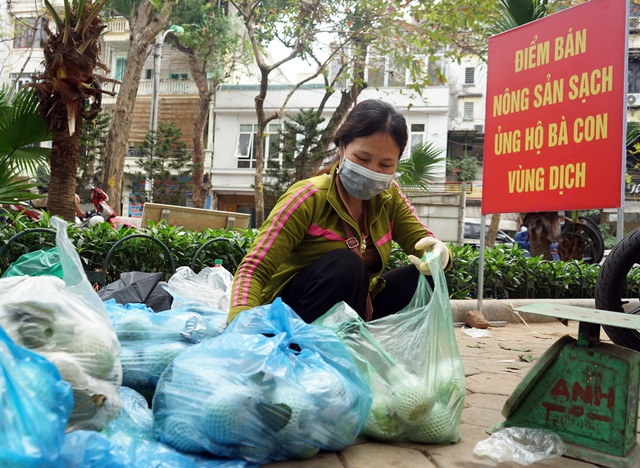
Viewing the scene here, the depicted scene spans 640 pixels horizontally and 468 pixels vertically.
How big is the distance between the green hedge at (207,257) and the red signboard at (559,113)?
3.58 ft

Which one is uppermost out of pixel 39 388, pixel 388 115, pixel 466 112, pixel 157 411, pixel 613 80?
pixel 466 112

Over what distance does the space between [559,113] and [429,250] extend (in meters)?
2.61

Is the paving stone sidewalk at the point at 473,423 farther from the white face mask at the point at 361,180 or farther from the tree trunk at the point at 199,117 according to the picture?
the tree trunk at the point at 199,117

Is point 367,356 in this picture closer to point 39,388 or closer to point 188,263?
point 39,388

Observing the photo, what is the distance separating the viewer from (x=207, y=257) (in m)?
4.05

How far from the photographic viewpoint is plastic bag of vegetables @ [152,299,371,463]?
4.65 feet

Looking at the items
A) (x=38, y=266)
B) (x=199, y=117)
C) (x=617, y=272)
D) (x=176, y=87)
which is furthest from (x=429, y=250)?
(x=176, y=87)

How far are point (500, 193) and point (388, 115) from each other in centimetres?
282

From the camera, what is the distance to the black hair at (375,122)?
2.07m

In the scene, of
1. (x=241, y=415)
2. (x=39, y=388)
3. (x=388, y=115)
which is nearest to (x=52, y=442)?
(x=39, y=388)

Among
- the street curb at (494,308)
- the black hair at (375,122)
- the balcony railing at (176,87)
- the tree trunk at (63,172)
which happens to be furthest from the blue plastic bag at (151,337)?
the balcony railing at (176,87)

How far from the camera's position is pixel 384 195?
7.43 ft

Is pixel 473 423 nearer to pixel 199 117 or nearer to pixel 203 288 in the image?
pixel 203 288

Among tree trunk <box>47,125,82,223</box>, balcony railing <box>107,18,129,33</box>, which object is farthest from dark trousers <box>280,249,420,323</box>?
balcony railing <box>107,18,129,33</box>
